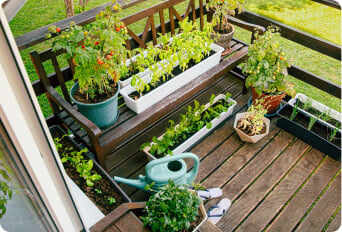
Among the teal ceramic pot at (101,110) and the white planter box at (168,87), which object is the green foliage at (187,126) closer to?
the white planter box at (168,87)

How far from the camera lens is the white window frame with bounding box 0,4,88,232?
2.18 feet

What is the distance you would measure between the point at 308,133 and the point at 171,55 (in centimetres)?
129

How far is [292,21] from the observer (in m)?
4.52

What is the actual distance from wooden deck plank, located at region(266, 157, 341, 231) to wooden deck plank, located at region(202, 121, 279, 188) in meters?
0.44

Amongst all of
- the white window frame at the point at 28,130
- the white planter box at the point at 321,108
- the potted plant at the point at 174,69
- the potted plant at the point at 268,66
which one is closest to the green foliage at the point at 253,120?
the potted plant at the point at 268,66

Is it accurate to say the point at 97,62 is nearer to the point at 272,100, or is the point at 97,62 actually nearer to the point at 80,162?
the point at 80,162

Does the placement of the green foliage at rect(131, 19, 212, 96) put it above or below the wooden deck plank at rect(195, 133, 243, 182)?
above

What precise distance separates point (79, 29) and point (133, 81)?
503 millimetres

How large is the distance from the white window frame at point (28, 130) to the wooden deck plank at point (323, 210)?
5.53 ft

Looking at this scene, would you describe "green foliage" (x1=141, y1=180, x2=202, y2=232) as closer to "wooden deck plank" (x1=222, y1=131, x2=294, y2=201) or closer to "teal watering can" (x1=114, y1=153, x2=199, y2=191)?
"teal watering can" (x1=114, y1=153, x2=199, y2=191)

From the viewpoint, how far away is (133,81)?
209cm

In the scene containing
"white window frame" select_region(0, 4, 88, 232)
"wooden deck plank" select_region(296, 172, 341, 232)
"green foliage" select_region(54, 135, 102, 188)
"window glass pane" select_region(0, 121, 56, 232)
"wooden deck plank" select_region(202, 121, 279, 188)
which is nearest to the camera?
"white window frame" select_region(0, 4, 88, 232)

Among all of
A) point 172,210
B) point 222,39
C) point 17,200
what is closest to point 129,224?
point 172,210

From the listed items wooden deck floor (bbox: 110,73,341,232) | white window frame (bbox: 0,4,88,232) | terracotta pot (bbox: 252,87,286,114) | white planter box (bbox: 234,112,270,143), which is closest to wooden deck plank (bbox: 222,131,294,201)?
wooden deck floor (bbox: 110,73,341,232)
